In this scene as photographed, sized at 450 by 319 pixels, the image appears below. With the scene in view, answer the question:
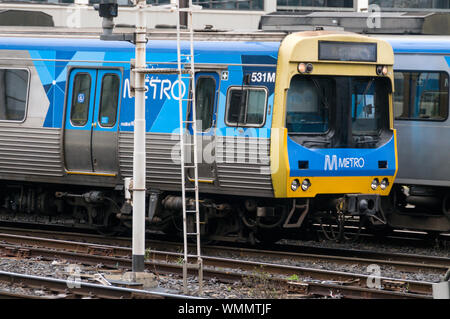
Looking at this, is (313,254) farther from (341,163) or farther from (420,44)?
(420,44)

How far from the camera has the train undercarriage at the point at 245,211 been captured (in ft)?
46.8

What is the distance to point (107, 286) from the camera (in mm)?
10742

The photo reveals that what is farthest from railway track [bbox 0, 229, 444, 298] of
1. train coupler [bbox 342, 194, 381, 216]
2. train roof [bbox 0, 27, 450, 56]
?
train roof [bbox 0, 27, 450, 56]

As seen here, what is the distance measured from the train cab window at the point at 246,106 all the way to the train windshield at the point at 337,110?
0.37 meters

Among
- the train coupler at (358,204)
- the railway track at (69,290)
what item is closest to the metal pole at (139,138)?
the railway track at (69,290)

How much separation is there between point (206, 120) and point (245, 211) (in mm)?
1559

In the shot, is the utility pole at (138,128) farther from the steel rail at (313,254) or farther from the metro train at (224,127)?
the steel rail at (313,254)

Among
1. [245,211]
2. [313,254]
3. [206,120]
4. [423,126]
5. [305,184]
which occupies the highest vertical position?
[206,120]

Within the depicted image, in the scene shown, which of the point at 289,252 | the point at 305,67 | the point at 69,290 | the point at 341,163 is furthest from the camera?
the point at 289,252

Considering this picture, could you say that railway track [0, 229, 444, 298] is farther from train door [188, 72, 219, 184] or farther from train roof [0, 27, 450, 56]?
train roof [0, 27, 450, 56]

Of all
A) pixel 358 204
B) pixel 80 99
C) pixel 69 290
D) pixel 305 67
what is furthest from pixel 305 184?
pixel 69 290

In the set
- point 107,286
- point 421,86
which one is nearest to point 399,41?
point 421,86

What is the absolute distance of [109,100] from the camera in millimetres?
14891

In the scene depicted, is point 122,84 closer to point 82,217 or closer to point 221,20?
point 82,217
